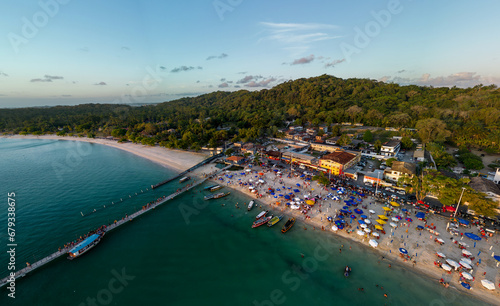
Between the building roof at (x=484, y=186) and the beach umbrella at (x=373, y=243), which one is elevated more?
the building roof at (x=484, y=186)

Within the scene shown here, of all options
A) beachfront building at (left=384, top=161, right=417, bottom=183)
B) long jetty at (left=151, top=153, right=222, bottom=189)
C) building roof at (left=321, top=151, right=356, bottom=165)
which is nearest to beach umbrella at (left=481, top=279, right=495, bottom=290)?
beachfront building at (left=384, top=161, right=417, bottom=183)

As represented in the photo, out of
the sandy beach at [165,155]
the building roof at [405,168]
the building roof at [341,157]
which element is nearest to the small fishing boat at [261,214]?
the building roof at [341,157]

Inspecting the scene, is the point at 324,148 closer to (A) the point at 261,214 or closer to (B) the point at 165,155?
(A) the point at 261,214

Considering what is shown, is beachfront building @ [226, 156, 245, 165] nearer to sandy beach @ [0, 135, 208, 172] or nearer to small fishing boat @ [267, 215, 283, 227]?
sandy beach @ [0, 135, 208, 172]

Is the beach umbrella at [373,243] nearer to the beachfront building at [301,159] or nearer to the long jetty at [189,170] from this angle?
the beachfront building at [301,159]

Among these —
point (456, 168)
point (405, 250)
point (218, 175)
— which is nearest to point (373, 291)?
point (405, 250)

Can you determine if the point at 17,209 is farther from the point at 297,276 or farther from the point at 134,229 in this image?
the point at 297,276

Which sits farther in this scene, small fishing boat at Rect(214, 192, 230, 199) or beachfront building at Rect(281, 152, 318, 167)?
beachfront building at Rect(281, 152, 318, 167)
